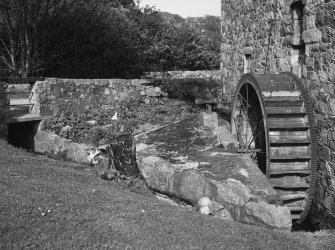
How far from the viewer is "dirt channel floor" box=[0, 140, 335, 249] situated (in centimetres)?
466

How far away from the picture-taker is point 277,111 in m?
8.09

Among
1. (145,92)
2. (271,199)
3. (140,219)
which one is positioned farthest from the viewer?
(145,92)

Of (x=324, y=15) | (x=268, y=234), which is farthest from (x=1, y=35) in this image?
(x=268, y=234)

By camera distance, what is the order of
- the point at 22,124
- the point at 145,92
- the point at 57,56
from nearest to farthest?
the point at 22,124
the point at 145,92
the point at 57,56

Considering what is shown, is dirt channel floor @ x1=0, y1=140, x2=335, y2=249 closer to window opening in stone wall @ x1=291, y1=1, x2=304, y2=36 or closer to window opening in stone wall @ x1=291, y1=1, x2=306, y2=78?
window opening in stone wall @ x1=291, y1=1, x2=306, y2=78

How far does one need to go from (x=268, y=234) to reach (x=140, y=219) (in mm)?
1665

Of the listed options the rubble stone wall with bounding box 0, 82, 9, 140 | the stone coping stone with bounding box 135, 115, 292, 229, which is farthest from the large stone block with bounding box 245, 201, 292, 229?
the rubble stone wall with bounding box 0, 82, 9, 140

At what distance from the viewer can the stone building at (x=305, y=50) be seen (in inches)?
295

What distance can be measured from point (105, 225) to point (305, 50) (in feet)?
18.0

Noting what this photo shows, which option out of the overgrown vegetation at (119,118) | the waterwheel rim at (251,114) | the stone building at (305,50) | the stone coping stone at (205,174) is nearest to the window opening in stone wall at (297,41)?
the stone building at (305,50)

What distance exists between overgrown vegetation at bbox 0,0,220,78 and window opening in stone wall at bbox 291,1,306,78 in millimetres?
9651

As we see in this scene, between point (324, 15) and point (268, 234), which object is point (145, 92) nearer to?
point (324, 15)

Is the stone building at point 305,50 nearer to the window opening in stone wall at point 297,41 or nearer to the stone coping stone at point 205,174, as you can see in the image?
the window opening in stone wall at point 297,41

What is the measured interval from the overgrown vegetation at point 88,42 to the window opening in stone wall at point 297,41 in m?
9.65
